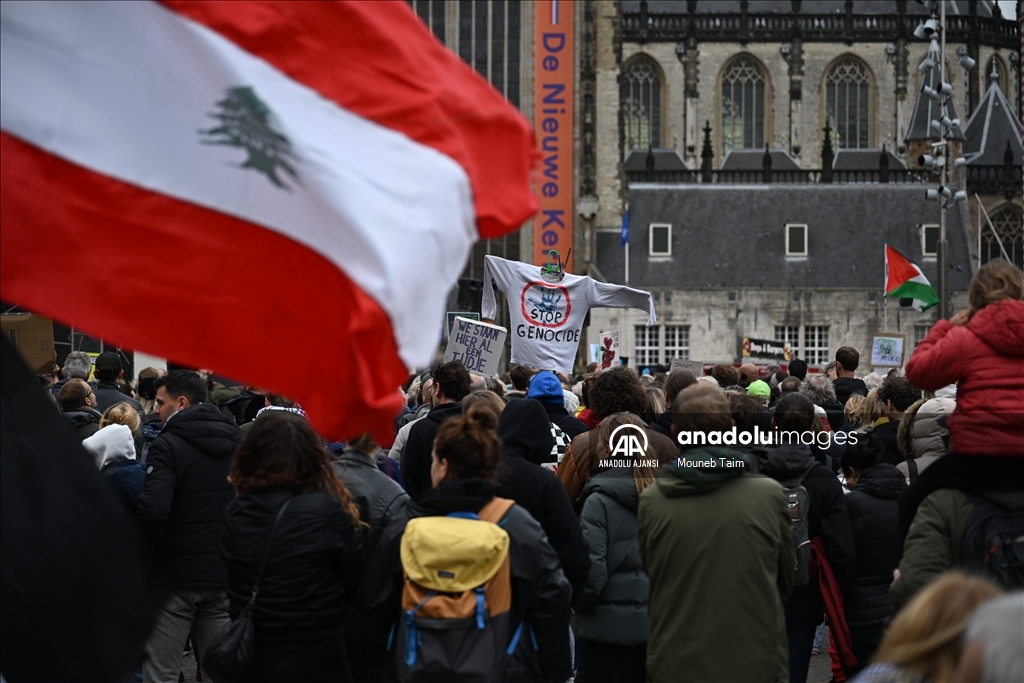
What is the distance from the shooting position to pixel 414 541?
15.2 ft

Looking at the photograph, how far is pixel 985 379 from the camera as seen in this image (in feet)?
15.4

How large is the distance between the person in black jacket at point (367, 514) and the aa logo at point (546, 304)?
607 cm

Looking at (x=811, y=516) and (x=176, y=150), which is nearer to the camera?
(x=176, y=150)

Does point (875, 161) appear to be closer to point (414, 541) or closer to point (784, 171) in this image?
point (784, 171)

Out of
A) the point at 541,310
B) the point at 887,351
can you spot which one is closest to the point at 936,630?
the point at 541,310

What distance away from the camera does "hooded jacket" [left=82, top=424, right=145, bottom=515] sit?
725 cm

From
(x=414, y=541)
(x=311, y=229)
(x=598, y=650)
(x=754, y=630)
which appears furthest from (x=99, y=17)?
(x=598, y=650)

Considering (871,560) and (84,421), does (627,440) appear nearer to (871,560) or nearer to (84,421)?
(871,560)

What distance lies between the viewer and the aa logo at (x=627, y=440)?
612 centimetres

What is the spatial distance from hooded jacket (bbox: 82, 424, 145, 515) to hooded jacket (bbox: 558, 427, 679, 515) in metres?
2.28

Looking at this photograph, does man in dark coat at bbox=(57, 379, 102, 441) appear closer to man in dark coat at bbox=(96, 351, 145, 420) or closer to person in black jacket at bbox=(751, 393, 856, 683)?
man in dark coat at bbox=(96, 351, 145, 420)

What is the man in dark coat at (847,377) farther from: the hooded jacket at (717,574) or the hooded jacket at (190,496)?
the hooded jacket at (717,574)

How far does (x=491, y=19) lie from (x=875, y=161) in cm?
2110

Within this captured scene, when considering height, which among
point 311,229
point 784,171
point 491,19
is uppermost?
point 491,19
